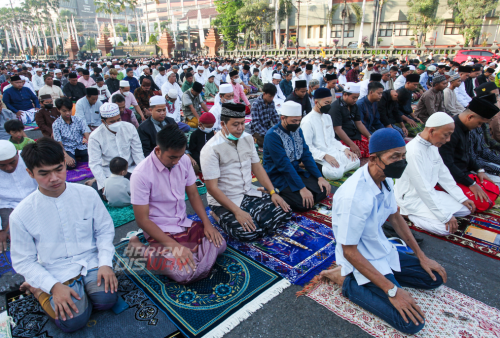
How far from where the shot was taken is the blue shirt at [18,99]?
24.7 ft

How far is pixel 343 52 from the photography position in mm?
31594

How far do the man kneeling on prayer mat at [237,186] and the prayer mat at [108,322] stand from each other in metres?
1.03

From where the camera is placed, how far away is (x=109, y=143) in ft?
13.2

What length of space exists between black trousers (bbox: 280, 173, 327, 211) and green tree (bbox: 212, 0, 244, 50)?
130 feet

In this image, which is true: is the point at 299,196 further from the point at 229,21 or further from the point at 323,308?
the point at 229,21

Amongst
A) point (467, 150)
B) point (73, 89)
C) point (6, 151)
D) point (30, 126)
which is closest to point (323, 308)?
point (467, 150)

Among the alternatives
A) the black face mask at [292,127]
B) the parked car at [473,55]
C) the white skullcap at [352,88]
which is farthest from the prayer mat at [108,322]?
the parked car at [473,55]

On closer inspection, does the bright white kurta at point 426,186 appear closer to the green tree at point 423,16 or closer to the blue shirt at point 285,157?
the blue shirt at point 285,157

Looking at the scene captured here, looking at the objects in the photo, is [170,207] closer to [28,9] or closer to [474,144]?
[474,144]

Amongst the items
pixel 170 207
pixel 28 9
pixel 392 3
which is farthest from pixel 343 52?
pixel 28 9

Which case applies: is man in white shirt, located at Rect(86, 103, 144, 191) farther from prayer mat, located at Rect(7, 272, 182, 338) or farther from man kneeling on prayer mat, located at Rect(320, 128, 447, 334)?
man kneeling on prayer mat, located at Rect(320, 128, 447, 334)

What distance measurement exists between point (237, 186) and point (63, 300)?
5.70ft

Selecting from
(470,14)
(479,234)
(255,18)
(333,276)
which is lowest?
(479,234)

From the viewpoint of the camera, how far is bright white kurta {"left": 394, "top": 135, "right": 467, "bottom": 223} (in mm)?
2961
